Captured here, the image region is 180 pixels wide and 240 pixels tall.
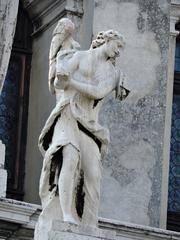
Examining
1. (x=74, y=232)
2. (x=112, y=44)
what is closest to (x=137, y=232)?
(x=112, y=44)

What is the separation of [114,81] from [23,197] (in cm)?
625

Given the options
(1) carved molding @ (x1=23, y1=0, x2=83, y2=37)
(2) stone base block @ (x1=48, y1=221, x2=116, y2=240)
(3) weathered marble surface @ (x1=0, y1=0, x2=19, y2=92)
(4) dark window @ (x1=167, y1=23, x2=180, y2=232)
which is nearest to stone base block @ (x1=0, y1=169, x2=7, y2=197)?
(3) weathered marble surface @ (x1=0, y1=0, x2=19, y2=92)

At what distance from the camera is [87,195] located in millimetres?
29219

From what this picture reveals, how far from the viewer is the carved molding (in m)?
36.1

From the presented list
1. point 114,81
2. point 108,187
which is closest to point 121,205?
point 108,187

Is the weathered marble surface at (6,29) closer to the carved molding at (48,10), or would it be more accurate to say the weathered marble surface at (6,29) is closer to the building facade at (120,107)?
the building facade at (120,107)

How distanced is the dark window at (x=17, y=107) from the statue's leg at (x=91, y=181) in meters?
6.41

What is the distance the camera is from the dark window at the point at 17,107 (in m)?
36.0

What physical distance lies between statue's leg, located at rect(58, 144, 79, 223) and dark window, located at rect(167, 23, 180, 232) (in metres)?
6.66

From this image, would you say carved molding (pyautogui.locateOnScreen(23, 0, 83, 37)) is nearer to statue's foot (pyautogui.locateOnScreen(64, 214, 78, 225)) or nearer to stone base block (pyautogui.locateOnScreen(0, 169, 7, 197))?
stone base block (pyautogui.locateOnScreen(0, 169, 7, 197))

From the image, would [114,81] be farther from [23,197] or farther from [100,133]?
[23,197]

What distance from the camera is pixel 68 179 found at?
1142 inches

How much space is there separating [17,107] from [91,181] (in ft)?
23.8

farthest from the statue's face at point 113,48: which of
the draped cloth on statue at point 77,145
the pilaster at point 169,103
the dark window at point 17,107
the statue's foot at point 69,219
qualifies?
the dark window at point 17,107
